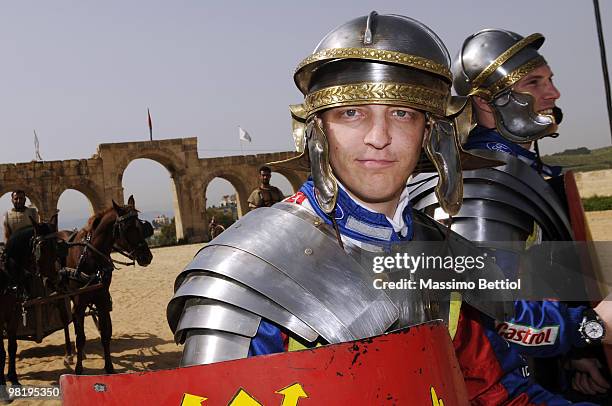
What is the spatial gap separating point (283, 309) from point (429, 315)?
0.45m

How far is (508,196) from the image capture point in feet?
7.31

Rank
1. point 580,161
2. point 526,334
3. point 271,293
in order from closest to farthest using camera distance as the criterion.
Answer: point 271,293
point 526,334
point 580,161

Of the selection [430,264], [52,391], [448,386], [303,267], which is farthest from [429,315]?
[52,391]

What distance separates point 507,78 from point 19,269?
18.6ft

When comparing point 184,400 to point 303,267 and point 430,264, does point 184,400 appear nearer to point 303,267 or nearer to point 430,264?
point 303,267

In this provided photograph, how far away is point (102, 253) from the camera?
6418mm

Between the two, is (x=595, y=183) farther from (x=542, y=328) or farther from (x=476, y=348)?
(x=476, y=348)

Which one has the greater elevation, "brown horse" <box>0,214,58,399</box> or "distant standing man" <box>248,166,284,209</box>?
"distant standing man" <box>248,166,284,209</box>

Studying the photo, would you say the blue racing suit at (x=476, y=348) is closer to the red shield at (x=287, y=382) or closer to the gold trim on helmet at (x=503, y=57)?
the red shield at (x=287, y=382)

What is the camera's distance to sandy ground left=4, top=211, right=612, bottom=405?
21.9 feet

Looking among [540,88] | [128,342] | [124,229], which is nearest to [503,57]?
[540,88]

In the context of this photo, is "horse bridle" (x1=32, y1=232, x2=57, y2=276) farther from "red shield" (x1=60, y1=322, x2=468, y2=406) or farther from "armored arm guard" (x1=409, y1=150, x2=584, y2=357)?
"red shield" (x1=60, y1=322, x2=468, y2=406)

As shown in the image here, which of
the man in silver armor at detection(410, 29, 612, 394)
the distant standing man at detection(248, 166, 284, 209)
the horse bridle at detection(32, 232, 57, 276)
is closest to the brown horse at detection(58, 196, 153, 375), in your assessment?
the horse bridle at detection(32, 232, 57, 276)

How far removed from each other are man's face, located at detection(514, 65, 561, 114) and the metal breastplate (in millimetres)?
1733
